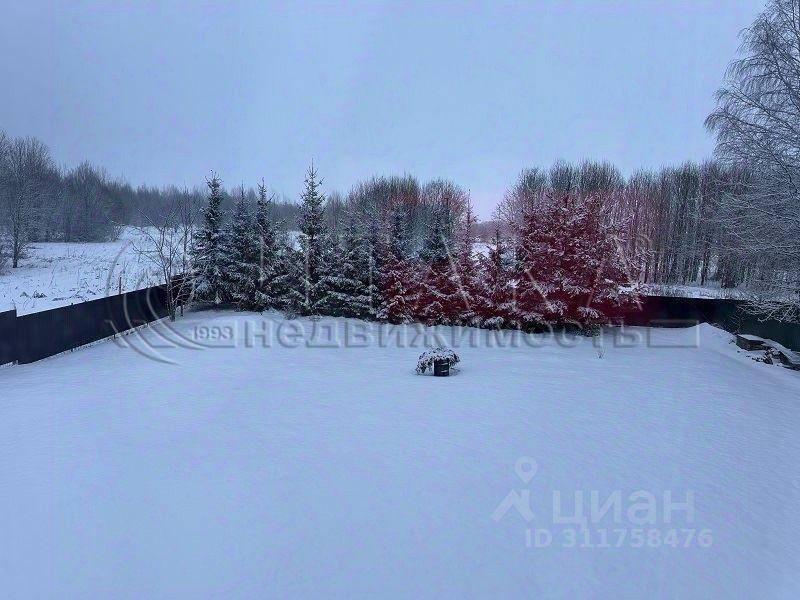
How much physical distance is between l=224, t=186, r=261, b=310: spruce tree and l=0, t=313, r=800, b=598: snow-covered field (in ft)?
24.1

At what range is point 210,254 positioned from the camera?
Result: 17547 mm

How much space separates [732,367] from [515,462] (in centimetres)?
986

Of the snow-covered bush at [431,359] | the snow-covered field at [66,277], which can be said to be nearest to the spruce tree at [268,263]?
the snow-covered field at [66,277]

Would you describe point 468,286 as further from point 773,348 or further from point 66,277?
point 66,277

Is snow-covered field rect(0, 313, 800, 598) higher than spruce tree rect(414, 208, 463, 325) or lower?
lower

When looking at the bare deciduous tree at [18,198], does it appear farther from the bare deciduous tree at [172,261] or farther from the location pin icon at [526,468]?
the location pin icon at [526,468]

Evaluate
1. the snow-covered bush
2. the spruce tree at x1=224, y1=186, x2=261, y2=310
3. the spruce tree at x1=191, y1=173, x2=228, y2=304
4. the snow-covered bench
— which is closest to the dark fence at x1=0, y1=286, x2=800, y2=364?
the snow-covered bench

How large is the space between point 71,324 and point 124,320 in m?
2.17

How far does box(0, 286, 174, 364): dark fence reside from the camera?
10125mm

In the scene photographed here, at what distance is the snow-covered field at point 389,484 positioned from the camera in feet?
13.0

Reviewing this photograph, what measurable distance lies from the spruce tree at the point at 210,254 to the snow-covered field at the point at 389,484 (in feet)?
24.0

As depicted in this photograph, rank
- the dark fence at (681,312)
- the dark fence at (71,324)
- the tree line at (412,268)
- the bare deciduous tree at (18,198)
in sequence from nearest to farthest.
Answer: the dark fence at (71,324) → the tree line at (412,268) → the dark fence at (681,312) → the bare deciduous tree at (18,198)

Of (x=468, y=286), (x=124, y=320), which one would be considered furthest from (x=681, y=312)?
(x=124, y=320)

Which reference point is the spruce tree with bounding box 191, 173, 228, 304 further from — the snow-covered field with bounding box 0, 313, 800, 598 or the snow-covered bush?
the snow-covered bush
